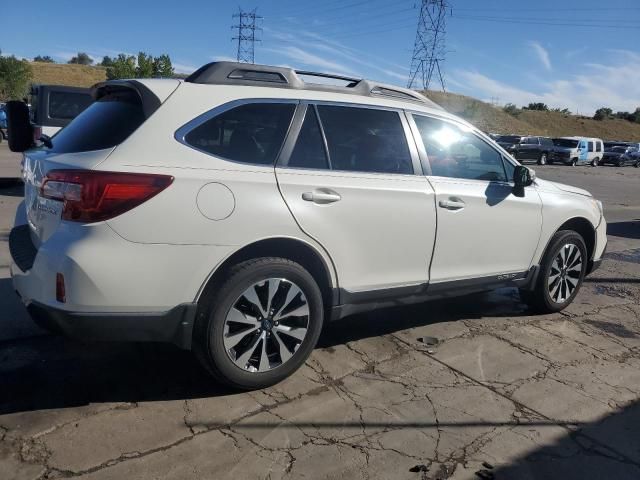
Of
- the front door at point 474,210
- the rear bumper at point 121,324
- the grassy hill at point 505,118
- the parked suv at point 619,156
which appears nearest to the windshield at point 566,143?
the parked suv at point 619,156

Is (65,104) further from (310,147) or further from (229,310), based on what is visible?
(229,310)

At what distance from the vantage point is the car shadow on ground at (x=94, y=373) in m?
3.39

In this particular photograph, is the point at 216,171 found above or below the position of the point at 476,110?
below

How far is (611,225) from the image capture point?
38.9 ft

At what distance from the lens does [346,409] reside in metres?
3.46

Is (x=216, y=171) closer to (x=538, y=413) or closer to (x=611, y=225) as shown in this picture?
(x=538, y=413)

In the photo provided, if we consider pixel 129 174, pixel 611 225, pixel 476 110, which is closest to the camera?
pixel 129 174

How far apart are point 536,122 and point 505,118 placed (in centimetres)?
879

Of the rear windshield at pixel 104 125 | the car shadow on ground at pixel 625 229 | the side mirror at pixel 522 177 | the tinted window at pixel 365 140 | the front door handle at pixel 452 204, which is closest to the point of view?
the rear windshield at pixel 104 125

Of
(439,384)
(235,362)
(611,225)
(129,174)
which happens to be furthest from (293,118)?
(611,225)

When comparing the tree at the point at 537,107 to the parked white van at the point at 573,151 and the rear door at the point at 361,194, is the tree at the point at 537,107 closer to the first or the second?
the parked white van at the point at 573,151

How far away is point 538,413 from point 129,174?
271cm

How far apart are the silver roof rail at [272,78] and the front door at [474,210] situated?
1.44 ft

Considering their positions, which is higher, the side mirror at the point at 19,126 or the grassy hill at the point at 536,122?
the grassy hill at the point at 536,122
